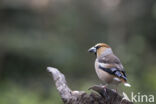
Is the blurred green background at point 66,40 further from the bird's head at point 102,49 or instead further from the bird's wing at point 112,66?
the bird's wing at point 112,66

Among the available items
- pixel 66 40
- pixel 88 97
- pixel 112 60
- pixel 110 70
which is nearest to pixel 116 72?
pixel 110 70

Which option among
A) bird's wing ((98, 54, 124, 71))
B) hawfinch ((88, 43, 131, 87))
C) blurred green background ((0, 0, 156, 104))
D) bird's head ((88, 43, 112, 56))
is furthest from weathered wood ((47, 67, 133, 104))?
blurred green background ((0, 0, 156, 104))

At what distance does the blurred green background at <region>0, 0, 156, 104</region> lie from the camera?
1107 centimetres

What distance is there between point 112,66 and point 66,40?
8984 mm

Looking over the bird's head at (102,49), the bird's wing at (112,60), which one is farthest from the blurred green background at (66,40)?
the bird's wing at (112,60)

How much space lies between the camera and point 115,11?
1527 centimetres

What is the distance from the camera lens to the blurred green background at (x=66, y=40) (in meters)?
11.1

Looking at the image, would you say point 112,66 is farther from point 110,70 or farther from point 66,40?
point 66,40

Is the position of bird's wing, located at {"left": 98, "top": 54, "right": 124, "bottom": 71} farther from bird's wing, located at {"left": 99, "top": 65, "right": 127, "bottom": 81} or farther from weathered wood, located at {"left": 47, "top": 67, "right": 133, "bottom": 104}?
weathered wood, located at {"left": 47, "top": 67, "right": 133, "bottom": 104}

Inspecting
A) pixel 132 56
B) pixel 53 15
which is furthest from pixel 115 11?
pixel 132 56

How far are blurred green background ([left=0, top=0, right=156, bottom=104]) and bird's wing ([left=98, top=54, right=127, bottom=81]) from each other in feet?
15.6

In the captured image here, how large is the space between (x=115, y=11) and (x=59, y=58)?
11.0 feet

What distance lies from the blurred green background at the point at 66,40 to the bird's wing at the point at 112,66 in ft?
15.6

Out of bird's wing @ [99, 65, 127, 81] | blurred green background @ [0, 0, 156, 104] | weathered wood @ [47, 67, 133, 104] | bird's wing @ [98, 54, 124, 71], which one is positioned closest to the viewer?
weathered wood @ [47, 67, 133, 104]
